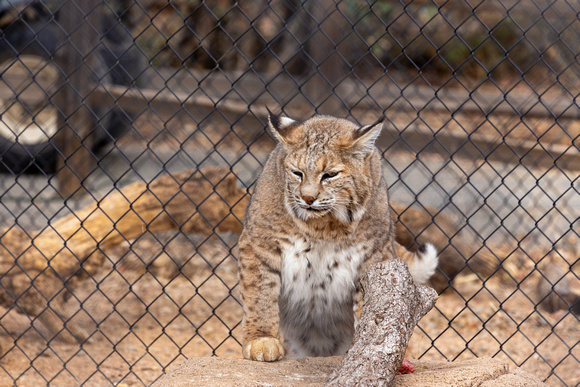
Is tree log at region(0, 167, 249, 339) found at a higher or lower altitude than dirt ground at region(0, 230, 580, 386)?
higher

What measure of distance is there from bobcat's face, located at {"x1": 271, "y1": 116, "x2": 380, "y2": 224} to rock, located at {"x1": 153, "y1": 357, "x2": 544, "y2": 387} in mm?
680

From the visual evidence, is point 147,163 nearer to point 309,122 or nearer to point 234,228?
point 234,228

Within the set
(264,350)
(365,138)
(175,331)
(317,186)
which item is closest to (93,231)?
(175,331)

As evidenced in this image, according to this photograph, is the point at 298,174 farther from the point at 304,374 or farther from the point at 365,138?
the point at 304,374

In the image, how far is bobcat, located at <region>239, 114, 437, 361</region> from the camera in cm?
290

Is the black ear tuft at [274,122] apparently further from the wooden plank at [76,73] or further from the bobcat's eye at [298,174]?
the wooden plank at [76,73]

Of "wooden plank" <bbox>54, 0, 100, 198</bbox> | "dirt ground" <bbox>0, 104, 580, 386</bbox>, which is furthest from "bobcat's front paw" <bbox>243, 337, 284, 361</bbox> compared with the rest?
"wooden plank" <bbox>54, 0, 100, 198</bbox>

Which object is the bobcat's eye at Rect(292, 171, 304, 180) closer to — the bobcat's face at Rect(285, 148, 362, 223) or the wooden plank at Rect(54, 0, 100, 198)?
the bobcat's face at Rect(285, 148, 362, 223)

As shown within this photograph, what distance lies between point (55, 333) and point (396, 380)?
8.29ft

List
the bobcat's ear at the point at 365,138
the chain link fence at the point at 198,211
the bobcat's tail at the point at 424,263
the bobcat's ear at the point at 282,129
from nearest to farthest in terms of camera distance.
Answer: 1. the bobcat's ear at the point at 365,138
2. the bobcat's ear at the point at 282,129
3. the bobcat's tail at the point at 424,263
4. the chain link fence at the point at 198,211

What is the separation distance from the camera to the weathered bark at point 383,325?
2.27 m

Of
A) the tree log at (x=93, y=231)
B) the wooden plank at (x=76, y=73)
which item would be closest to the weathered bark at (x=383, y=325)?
the tree log at (x=93, y=231)

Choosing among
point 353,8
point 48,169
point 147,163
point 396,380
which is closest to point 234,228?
point 396,380

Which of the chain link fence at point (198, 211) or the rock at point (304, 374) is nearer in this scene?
the rock at point (304, 374)
